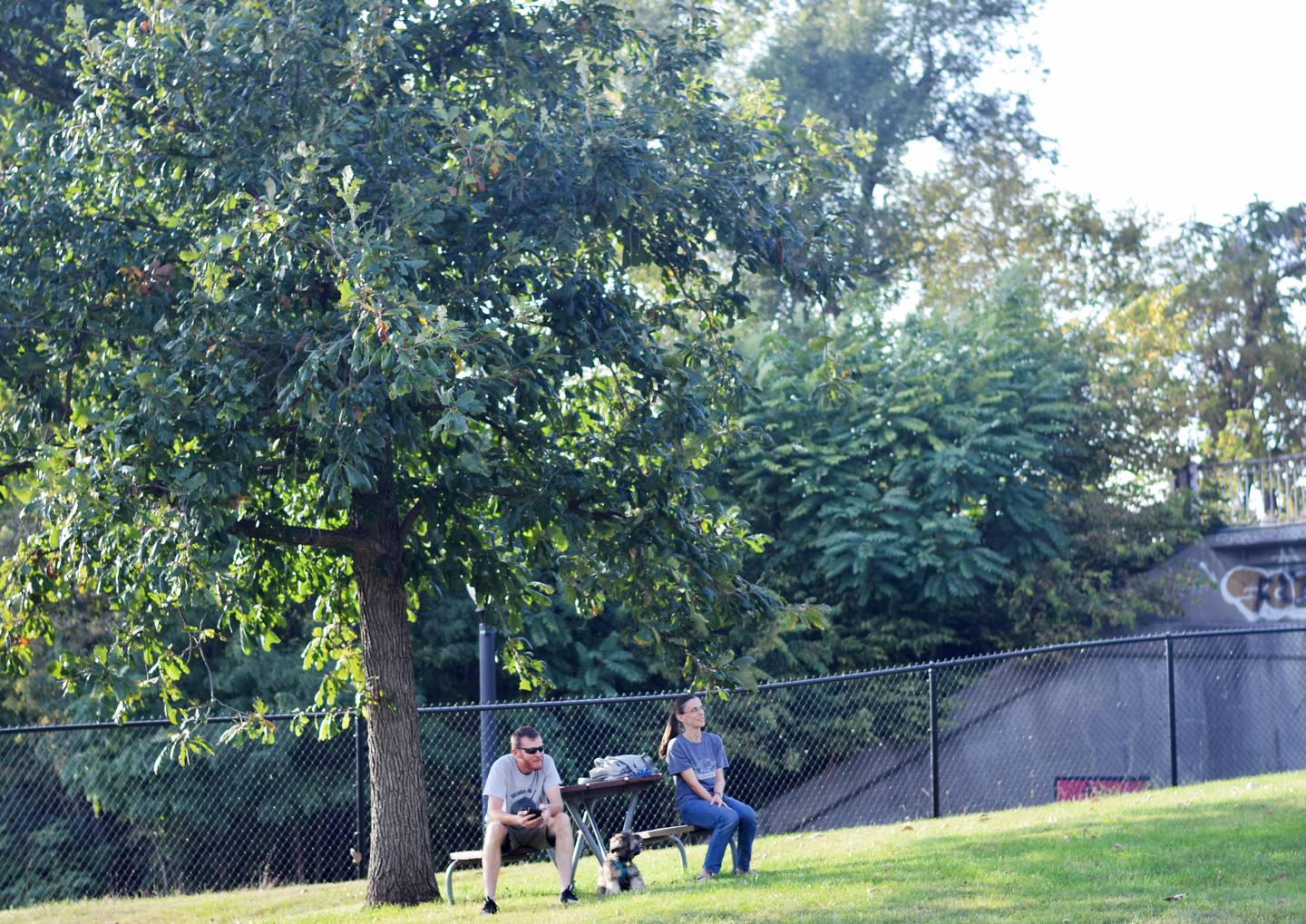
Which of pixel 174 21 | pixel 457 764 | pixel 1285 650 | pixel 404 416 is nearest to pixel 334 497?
pixel 404 416

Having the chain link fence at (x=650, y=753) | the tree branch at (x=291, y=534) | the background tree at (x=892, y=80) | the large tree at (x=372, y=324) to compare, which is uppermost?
the background tree at (x=892, y=80)

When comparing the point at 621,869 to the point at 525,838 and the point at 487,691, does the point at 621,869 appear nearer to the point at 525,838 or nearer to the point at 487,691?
the point at 525,838

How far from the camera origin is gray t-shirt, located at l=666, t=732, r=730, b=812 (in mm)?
10500

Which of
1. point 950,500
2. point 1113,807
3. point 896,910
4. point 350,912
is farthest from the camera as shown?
point 950,500

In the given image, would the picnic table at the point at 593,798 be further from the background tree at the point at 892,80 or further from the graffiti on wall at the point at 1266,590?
the background tree at the point at 892,80

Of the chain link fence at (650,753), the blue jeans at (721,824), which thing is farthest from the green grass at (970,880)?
the chain link fence at (650,753)

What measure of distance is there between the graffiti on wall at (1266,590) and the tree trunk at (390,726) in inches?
709

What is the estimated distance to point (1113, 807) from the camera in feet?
42.3

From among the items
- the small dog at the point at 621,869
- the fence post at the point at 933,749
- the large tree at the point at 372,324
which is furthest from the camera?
the fence post at the point at 933,749

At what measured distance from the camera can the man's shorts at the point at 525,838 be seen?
32.2ft

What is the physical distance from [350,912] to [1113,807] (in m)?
6.40

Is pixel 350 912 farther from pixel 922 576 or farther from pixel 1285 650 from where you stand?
pixel 1285 650

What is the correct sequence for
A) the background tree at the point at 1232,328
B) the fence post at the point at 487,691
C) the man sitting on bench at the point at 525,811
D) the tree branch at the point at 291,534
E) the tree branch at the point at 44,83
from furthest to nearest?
the background tree at the point at 1232,328 → the fence post at the point at 487,691 → the tree branch at the point at 44,83 → the tree branch at the point at 291,534 → the man sitting on bench at the point at 525,811

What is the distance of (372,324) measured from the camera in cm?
788
